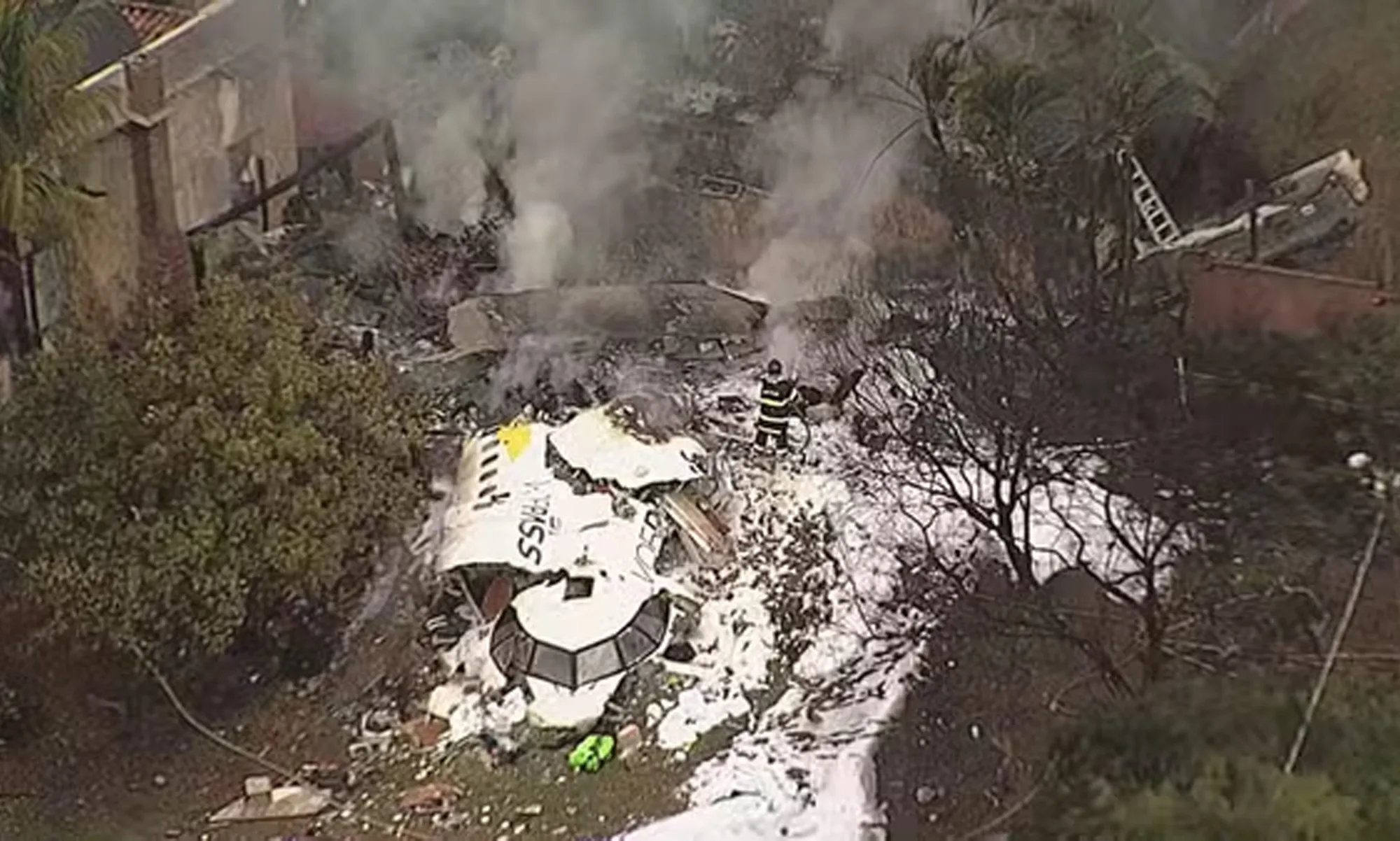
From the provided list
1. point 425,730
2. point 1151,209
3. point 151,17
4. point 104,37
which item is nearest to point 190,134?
point 104,37

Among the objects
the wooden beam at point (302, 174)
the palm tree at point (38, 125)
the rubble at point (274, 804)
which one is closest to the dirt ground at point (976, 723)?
the rubble at point (274, 804)

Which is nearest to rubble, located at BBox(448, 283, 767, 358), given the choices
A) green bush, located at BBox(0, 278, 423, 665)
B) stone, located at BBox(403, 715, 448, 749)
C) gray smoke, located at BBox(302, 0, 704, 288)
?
gray smoke, located at BBox(302, 0, 704, 288)

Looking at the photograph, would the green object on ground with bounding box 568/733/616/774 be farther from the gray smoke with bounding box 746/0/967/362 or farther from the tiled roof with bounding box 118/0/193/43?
the tiled roof with bounding box 118/0/193/43

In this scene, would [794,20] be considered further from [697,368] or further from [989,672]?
[989,672]

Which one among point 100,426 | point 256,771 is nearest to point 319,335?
point 100,426

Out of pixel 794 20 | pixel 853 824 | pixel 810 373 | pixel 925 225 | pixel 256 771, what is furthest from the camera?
pixel 794 20

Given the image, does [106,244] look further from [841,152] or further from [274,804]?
[841,152]
